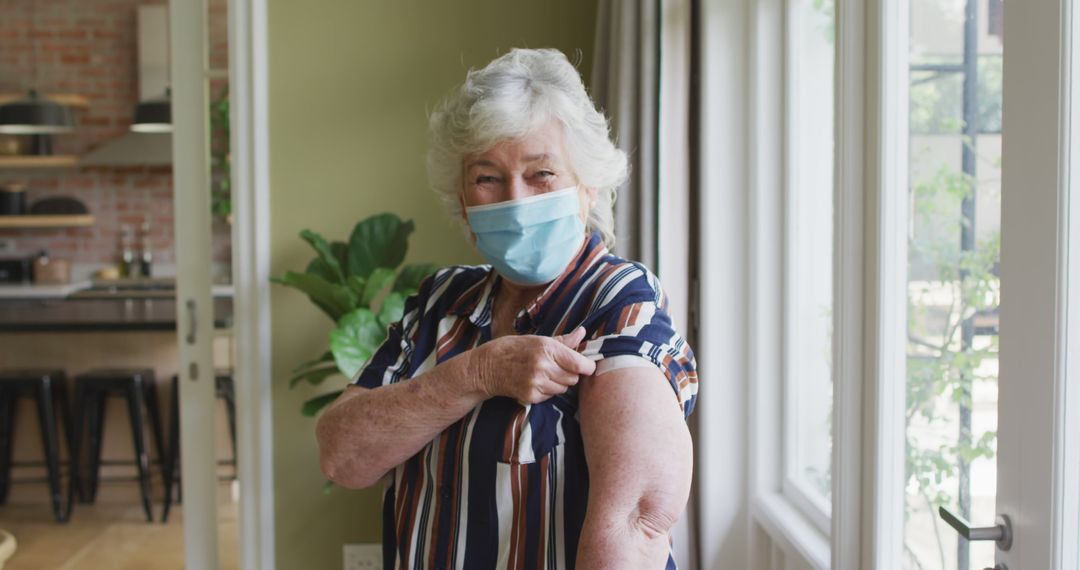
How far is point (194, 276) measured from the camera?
332 centimetres

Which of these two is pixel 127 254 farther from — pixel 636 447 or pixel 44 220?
pixel 636 447

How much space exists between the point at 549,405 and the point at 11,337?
188 inches

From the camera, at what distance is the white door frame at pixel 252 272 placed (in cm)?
307

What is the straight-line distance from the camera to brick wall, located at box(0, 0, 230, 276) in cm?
711

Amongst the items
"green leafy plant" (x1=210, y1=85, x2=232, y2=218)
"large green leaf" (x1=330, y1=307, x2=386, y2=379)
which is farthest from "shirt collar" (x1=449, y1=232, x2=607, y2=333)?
"green leafy plant" (x1=210, y1=85, x2=232, y2=218)

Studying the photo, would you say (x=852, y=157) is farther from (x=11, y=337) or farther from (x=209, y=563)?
(x=11, y=337)

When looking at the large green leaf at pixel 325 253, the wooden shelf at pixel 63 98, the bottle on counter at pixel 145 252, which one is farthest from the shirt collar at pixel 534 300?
the wooden shelf at pixel 63 98

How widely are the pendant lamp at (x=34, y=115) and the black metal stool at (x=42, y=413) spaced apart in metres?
2.32

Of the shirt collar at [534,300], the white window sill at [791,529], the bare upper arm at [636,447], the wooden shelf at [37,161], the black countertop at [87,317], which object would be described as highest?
the wooden shelf at [37,161]

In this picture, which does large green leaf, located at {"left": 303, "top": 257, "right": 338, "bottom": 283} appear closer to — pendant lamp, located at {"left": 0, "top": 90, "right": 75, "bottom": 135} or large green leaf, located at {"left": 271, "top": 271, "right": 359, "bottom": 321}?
large green leaf, located at {"left": 271, "top": 271, "right": 359, "bottom": 321}

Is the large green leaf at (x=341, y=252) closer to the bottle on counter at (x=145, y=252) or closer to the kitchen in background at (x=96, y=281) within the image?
the kitchen in background at (x=96, y=281)

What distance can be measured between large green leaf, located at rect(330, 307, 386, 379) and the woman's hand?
4.99ft

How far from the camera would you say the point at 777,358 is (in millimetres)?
2477

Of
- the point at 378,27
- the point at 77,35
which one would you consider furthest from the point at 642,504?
the point at 77,35
